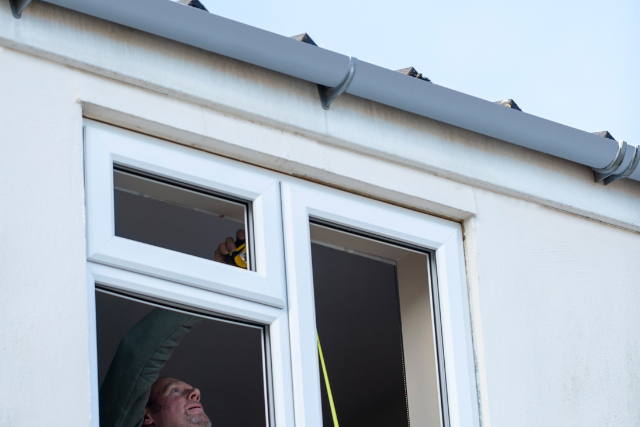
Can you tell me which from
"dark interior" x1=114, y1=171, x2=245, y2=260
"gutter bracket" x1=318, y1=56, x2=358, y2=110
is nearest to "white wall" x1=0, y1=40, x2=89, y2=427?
"gutter bracket" x1=318, y1=56, x2=358, y2=110

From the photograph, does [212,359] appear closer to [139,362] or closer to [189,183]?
[139,362]

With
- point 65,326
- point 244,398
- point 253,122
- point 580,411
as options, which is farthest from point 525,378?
point 244,398

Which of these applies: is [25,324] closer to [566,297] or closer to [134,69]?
[134,69]

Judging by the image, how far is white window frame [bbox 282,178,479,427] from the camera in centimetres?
354

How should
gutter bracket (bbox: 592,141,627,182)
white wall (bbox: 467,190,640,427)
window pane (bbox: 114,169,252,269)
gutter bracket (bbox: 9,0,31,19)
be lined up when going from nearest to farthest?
1. gutter bracket (bbox: 9,0,31,19)
2. white wall (bbox: 467,190,640,427)
3. gutter bracket (bbox: 592,141,627,182)
4. window pane (bbox: 114,169,252,269)

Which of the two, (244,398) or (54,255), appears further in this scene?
(244,398)

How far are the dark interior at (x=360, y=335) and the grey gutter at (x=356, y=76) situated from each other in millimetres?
1844

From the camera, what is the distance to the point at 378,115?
4043 mm

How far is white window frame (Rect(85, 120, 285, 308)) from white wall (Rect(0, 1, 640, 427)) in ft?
0.19

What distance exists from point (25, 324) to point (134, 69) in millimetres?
978

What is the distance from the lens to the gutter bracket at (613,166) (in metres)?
4.37

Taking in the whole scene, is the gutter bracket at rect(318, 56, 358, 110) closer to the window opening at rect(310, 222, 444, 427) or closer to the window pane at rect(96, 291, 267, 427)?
the window opening at rect(310, 222, 444, 427)

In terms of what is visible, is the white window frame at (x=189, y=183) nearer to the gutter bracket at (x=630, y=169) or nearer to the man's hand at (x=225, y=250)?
the man's hand at (x=225, y=250)

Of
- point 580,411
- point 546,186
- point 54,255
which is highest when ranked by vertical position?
point 546,186
